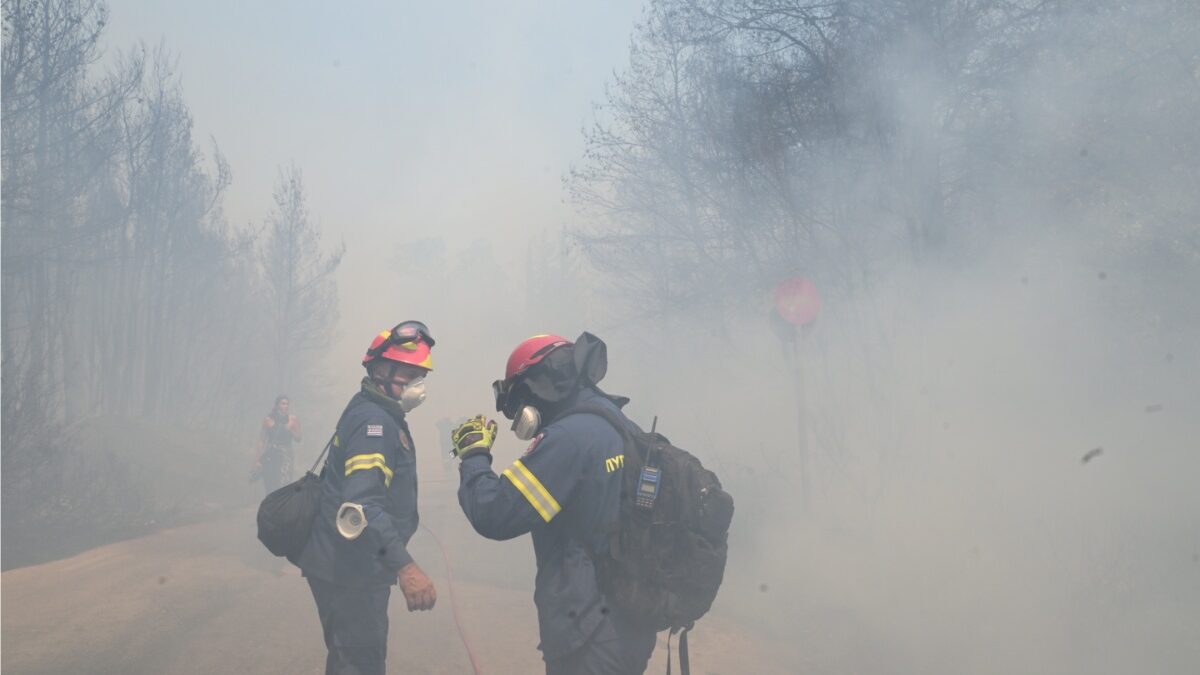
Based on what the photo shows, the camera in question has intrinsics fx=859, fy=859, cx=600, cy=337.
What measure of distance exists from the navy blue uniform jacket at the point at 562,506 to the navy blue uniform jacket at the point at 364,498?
825mm

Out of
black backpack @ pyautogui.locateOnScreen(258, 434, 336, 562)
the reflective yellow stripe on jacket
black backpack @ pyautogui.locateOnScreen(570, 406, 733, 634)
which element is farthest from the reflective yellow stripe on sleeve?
black backpack @ pyautogui.locateOnScreen(570, 406, 733, 634)

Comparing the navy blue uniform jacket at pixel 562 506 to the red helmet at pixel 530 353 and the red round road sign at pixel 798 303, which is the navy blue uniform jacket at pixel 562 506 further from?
the red round road sign at pixel 798 303

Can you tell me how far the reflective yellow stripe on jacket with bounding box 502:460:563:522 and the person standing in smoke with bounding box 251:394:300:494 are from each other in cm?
896

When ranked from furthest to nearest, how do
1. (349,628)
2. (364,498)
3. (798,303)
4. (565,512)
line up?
(798,303) < (349,628) < (364,498) < (565,512)

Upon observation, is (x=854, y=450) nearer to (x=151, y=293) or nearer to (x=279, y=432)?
(x=279, y=432)

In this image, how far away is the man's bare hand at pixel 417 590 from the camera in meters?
3.42

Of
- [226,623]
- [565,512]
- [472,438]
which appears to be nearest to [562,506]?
[565,512]

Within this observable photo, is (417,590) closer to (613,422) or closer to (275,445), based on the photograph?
(613,422)

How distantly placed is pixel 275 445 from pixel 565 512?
9.20 metres

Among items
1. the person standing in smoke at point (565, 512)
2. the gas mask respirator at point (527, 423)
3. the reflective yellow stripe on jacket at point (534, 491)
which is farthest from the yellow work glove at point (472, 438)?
the reflective yellow stripe on jacket at point (534, 491)

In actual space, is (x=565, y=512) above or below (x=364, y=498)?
above

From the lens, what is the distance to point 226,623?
22.6 ft

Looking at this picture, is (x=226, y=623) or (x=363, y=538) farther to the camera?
(x=226, y=623)

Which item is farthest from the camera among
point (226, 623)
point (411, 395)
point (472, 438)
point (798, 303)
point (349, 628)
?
point (798, 303)
